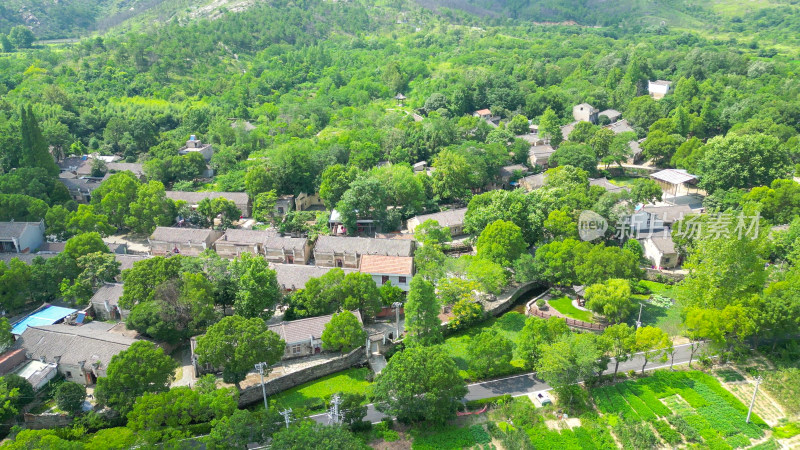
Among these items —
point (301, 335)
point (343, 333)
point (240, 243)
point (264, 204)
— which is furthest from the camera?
point (264, 204)

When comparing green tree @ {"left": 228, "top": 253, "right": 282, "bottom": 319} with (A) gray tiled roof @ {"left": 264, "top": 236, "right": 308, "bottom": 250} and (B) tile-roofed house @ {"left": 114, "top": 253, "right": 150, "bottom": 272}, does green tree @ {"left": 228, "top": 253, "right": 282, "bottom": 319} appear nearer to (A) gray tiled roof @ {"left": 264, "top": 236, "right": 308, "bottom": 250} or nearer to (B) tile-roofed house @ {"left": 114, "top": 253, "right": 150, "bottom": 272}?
(A) gray tiled roof @ {"left": 264, "top": 236, "right": 308, "bottom": 250}

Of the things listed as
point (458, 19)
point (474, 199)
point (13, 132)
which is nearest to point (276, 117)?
point (13, 132)

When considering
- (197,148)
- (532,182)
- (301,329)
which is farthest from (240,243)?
(532,182)

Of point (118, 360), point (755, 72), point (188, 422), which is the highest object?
point (755, 72)

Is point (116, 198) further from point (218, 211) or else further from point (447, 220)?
point (447, 220)

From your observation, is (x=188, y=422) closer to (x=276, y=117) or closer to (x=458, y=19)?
(x=276, y=117)

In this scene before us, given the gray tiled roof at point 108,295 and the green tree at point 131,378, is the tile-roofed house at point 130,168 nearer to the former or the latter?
the gray tiled roof at point 108,295
